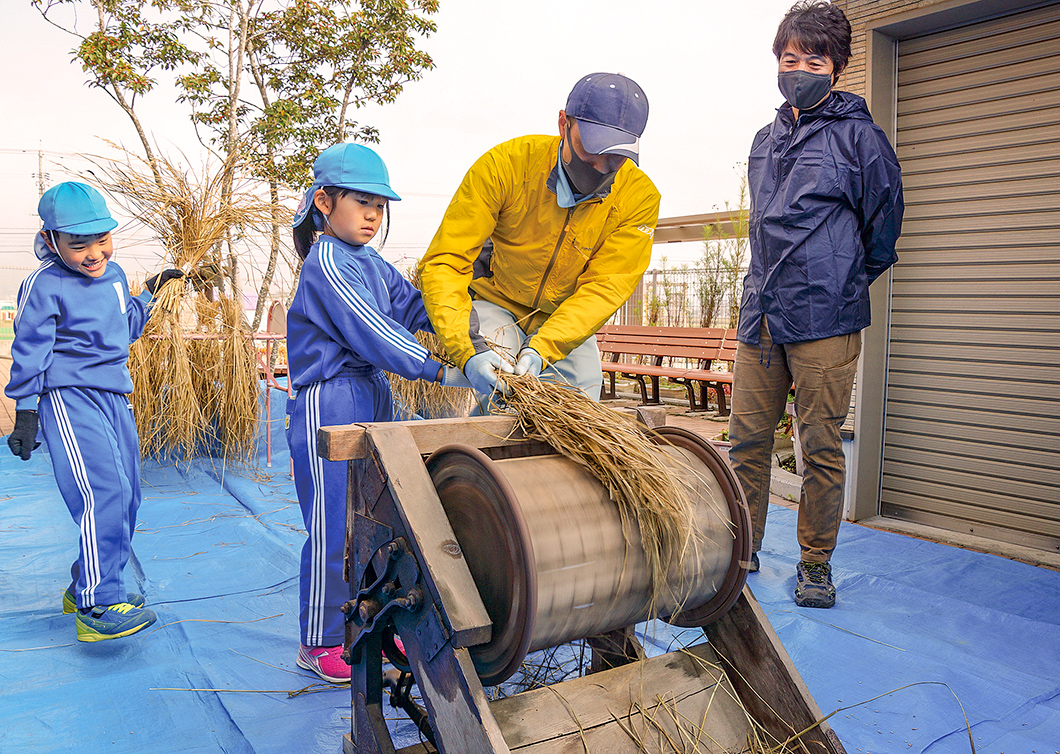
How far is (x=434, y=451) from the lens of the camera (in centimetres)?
175

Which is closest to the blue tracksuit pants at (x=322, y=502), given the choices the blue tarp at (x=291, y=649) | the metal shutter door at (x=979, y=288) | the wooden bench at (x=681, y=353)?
the blue tarp at (x=291, y=649)

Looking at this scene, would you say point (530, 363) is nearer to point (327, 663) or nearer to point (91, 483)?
point (327, 663)

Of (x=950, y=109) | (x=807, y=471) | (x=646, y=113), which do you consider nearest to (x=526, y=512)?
(x=646, y=113)

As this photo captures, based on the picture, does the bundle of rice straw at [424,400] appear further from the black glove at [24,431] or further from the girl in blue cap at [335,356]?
the girl in blue cap at [335,356]

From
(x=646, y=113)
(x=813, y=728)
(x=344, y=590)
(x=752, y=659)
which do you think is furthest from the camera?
(x=344, y=590)

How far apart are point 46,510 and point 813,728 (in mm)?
4535

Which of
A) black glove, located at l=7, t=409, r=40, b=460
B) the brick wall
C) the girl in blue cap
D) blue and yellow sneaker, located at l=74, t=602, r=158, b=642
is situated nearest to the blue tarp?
blue and yellow sneaker, located at l=74, t=602, r=158, b=642

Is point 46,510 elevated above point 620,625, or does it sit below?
below

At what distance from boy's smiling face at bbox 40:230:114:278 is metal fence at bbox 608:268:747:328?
8661 mm

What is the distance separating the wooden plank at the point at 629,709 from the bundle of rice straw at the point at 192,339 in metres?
4.41

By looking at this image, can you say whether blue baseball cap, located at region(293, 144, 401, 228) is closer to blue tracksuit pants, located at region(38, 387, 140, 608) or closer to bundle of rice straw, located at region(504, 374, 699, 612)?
bundle of rice straw, located at region(504, 374, 699, 612)

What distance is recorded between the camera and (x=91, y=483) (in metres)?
2.82

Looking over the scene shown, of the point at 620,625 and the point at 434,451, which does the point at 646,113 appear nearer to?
the point at 434,451

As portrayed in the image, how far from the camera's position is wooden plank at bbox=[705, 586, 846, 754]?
69.4 inches
